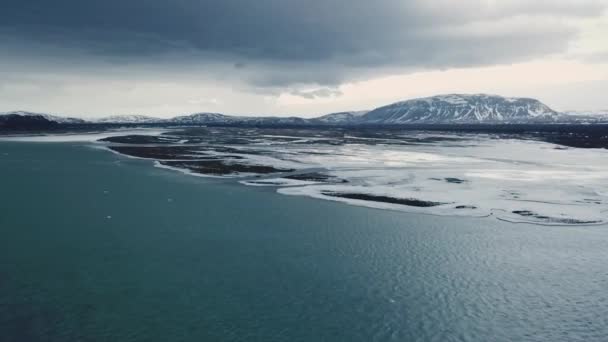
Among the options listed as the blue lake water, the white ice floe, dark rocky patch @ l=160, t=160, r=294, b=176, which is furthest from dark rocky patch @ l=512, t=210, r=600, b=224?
dark rocky patch @ l=160, t=160, r=294, b=176

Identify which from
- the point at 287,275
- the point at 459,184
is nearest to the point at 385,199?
the point at 459,184

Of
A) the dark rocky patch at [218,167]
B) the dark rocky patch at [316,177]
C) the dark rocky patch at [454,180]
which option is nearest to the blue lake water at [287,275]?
the dark rocky patch at [316,177]

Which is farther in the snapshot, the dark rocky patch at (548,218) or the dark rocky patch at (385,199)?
the dark rocky patch at (385,199)

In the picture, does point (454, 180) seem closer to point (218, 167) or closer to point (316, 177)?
point (316, 177)

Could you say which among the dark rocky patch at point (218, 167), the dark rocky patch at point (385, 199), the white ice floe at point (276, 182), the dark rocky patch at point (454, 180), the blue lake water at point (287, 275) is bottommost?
the blue lake water at point (287, 275)

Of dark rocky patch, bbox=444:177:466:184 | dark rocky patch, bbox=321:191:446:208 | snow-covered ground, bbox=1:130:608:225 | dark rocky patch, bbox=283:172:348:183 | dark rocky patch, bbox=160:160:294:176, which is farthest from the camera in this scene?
dark rocky patch, bbox=160:160:294:176

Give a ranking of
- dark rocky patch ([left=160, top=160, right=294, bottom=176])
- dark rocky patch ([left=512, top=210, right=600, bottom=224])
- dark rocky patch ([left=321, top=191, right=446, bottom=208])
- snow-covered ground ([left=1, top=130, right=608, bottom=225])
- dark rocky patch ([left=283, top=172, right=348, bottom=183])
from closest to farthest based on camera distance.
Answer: dark rocky patch ([left=512, top=210, right=600, bottom=224])
snow-covered ground ([left=1, top=130, right=608, bottom=225])
dark rocky patch ([left=321, top=191, right=446, bottom=208])
dark rocky patch ([left=283, top=172, right=348, bottom=183])
dark rocky patch ([left=160, top=160, right=294, bottom=176])

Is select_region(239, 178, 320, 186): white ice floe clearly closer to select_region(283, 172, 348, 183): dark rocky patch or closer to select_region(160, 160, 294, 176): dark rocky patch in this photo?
select_region(283, 172, 348, 183): dark rocky patch

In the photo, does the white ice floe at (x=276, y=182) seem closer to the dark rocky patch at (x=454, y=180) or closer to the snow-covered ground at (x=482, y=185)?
the snow-covered ground at (x=482, y=185)

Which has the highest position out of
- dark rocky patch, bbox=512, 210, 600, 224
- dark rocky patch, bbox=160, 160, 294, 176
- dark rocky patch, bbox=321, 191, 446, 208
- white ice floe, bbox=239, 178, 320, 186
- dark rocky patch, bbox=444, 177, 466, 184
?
dark rocky patch, bbox=160, 160, 294, 176
